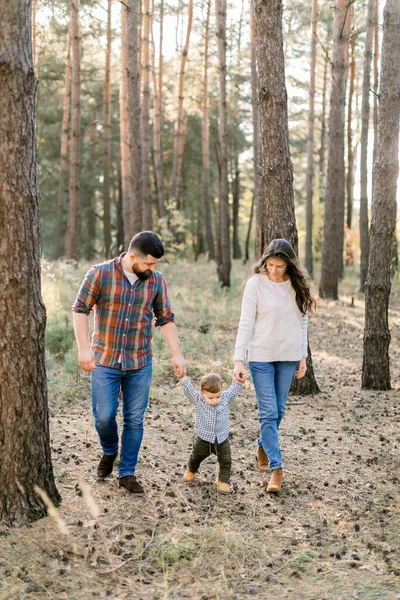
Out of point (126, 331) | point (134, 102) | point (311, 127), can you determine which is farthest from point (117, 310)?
point (311, 127)

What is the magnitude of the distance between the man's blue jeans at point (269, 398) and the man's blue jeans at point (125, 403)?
3.25 feet

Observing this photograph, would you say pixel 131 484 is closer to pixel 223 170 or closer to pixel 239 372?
pixel 239 372

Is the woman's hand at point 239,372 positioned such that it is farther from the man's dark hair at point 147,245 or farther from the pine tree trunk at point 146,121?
the pine tree trunk at point 146,121

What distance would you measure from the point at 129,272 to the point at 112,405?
1.10m

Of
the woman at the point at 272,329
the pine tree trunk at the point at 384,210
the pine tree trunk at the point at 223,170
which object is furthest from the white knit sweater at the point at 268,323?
the pine tree trunk at the point at 223,170

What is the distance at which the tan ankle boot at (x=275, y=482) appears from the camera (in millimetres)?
5762

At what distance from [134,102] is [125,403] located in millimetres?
9456

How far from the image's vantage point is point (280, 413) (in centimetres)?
610

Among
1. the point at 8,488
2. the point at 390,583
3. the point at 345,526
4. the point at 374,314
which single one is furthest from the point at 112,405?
the point at 374,314

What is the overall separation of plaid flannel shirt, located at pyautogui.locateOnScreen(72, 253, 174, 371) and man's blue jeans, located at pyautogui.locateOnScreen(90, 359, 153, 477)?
10 centimetres

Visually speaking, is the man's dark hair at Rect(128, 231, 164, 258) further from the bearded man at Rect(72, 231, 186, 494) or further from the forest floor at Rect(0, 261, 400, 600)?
the forest floor at Rect(0, 261, 400, 600)

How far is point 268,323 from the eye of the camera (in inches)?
227

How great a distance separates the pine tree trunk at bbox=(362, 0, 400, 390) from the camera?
358 inches

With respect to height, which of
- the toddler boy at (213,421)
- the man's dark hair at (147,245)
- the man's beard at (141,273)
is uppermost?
the man's dark hair at (147,245)
